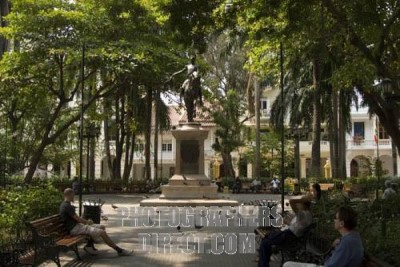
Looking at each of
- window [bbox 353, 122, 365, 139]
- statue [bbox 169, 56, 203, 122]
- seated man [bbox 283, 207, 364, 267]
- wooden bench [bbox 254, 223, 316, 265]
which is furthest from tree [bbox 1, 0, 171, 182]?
window [bbox 353, 122, 365, 139]

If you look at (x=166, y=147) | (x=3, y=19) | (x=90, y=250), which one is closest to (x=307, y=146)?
(x=166, y=147)

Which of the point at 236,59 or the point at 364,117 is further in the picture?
the point at 364,117

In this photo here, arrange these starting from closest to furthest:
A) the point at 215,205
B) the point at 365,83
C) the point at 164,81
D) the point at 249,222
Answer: the point at 249,222
the point at 365,83
the point at 215,205
the point at 164,81

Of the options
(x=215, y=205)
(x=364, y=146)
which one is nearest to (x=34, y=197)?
(x=215, y=205)

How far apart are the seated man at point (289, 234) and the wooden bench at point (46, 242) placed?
10.5 feet

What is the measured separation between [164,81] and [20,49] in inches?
249

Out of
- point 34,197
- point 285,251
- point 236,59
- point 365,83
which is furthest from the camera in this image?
point 236,59

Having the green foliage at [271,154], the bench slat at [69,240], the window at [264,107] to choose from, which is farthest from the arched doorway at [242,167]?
the bench slat at [69,240]

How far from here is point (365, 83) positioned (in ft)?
59.0

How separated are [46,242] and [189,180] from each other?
14388mm

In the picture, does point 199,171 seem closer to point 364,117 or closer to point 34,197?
point 34,197

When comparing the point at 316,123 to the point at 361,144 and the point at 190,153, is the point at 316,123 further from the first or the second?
the point at 361,144

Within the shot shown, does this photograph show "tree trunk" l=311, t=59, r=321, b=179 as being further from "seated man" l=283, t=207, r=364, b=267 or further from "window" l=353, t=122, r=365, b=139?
"window" l=353, t=122, r=365, b=139

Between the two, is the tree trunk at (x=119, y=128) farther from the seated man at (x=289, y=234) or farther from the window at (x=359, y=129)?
the window at (x=359, y=129)
